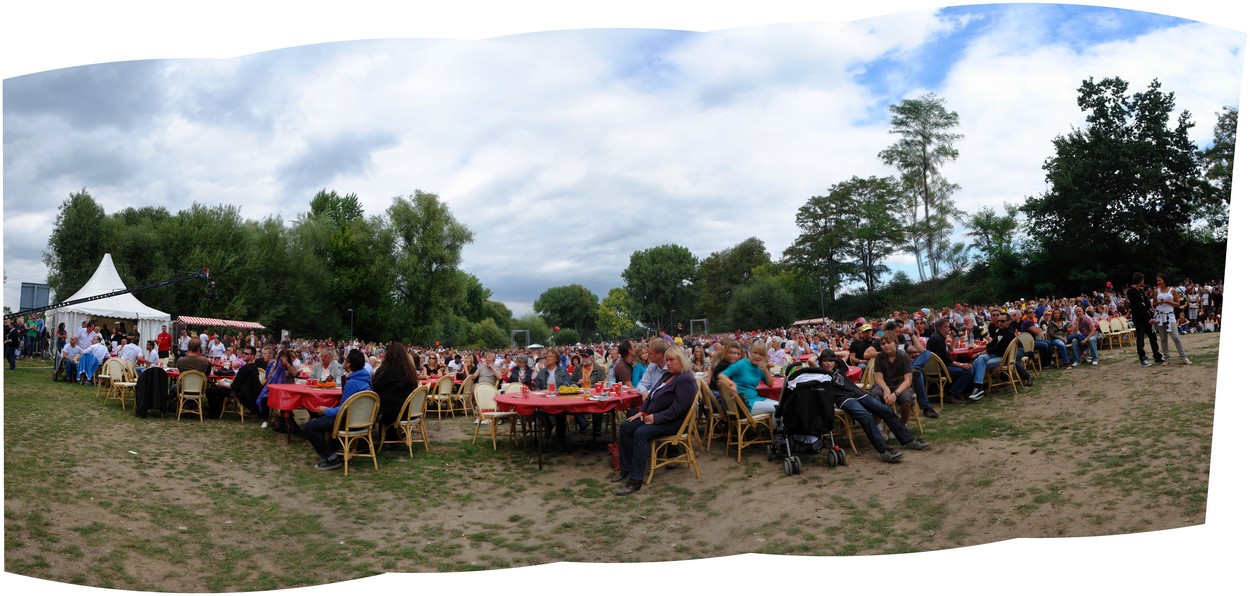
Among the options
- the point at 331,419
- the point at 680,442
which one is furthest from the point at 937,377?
the point at 331,419

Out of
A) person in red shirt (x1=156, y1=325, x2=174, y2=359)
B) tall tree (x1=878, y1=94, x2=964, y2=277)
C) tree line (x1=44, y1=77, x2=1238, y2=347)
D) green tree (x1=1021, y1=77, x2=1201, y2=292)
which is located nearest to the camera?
green tree (x1=1021, y1=77, x2=1201, y2=292)

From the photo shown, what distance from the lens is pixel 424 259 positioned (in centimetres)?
643

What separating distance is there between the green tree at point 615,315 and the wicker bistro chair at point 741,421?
51.9 inches

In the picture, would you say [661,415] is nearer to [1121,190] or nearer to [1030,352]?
[1121,190]

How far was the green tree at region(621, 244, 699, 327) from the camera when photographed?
5812 mm

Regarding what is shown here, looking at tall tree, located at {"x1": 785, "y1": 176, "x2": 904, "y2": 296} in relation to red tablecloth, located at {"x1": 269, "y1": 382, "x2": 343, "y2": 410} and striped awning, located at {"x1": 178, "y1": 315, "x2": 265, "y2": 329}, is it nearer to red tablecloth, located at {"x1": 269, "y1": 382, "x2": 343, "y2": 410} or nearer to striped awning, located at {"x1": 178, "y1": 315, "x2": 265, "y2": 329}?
red tablecloth, located at {"x1": 269, "y1": 382, "x2": 343, "y2": 410}

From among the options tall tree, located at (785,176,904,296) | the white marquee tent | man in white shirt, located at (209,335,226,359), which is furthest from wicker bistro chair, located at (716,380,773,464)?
man in white shirt, located at (209,335,226,359)

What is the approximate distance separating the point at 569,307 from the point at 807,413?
266 cm

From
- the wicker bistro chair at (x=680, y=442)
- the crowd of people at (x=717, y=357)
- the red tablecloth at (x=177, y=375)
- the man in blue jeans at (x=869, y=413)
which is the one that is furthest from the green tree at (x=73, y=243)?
the man in blue jeans at (x=869, y=413)

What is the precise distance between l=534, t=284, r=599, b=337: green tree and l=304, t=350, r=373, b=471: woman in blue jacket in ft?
7.53

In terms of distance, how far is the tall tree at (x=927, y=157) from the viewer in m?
5.54

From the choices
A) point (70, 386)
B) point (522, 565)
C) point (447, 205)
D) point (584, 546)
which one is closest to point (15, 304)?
point (70, 386)

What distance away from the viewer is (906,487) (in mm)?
5336

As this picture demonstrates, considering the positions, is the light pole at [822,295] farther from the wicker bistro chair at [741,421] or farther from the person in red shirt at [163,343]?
the person in red shirt at [163,343]
